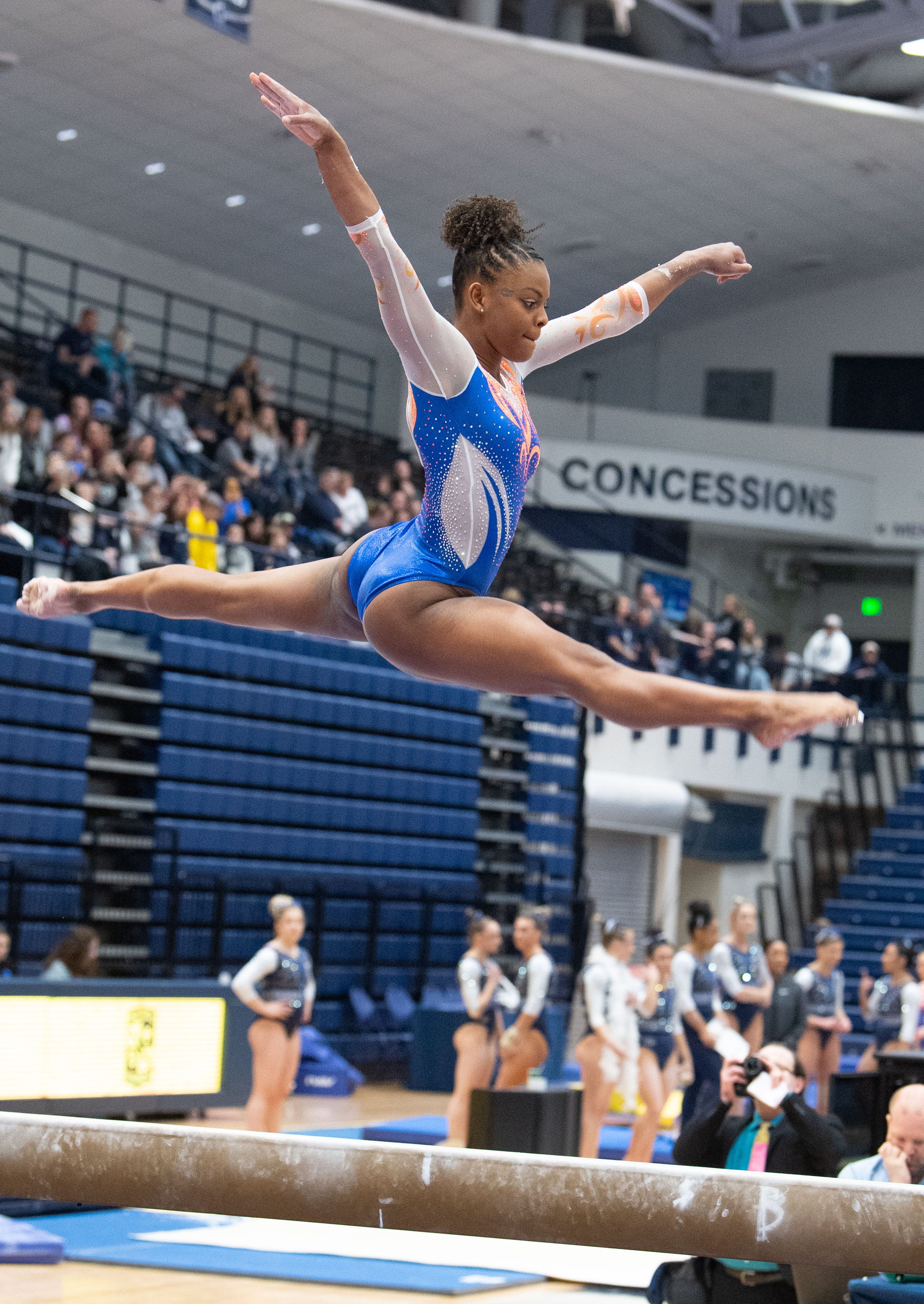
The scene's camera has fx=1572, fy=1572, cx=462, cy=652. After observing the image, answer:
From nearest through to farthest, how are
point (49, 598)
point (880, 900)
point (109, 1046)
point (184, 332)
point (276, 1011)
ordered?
point (49, 598)
point (109, 1046)
point (276, 1011)
point (880, 900)
point (184, 332)

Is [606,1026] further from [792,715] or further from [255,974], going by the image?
[792,715]

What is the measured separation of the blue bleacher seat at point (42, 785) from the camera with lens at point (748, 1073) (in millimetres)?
6821

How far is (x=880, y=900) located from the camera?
55.9 ft

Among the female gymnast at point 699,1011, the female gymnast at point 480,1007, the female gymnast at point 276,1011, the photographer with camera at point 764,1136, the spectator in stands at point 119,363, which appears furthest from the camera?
the spectator in stands at point 119,363

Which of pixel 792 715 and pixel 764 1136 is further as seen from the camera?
pixel 764 1136

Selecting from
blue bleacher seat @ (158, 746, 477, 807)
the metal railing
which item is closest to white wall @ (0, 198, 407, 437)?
the metal railing

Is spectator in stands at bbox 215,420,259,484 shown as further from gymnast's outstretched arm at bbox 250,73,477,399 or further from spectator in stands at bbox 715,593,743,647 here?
gymnast's outstretched arm at bbox 250,73,477,399

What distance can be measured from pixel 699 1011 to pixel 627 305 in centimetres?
597

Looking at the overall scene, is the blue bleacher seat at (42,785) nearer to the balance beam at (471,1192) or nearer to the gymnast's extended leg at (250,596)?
the gymnast's extended leg at (250,596)

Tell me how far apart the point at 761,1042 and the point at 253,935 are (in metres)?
4.41

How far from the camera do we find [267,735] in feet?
41.8

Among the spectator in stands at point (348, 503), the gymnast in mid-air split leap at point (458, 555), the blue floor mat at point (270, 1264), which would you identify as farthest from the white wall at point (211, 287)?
the gymnast in mid-air split leap at point (458, 555)

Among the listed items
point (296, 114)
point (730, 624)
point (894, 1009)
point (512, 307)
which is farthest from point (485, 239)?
point (730, 624)

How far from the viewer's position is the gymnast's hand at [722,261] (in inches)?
146
